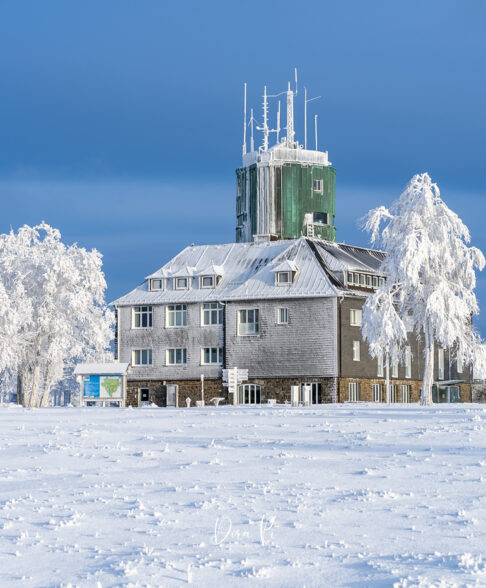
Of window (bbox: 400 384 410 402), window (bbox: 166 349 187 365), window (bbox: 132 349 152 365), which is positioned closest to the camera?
window (bbox: 166 349 187 365)

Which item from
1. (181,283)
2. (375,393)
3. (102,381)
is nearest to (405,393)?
(375,393)

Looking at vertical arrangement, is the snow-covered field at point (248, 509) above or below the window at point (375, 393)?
below

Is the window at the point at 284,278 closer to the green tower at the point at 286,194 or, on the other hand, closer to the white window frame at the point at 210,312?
the white window frame at the point at 210,312

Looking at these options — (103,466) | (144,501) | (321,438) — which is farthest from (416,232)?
(144,501)

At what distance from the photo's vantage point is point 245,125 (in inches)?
3824

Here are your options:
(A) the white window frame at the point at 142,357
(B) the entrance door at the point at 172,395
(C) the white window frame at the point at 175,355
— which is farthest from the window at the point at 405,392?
(A) the white window frame at the point at 142,357

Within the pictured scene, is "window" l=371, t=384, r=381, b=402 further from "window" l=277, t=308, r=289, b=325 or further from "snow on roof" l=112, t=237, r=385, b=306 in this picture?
"window" l=277, t=308, r=289, b=325

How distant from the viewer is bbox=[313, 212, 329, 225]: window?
3563 inches

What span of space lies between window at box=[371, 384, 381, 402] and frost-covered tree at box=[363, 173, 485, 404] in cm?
1755

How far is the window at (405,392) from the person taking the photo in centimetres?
7703

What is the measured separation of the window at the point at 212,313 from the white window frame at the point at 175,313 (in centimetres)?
164

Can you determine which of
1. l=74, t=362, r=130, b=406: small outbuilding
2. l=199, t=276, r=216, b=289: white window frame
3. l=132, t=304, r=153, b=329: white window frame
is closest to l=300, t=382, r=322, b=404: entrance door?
l=199, t=276, r=216, b=289: white window frame

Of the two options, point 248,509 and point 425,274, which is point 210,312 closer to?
point 425,274

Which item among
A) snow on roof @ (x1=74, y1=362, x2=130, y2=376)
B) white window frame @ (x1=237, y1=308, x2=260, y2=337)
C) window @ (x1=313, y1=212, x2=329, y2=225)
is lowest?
snow on roof @ (x1=74, y1=362, x2=130, y2=376)
